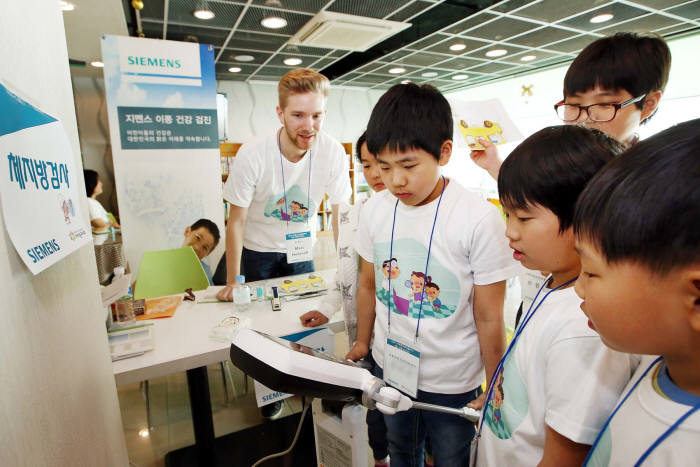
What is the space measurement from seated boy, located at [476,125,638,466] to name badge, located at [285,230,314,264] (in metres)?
1.40

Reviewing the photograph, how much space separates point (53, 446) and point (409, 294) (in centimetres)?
82

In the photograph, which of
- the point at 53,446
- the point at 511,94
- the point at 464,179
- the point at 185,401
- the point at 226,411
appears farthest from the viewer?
the point at 464,179

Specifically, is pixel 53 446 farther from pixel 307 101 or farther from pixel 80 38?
pixel 80 38

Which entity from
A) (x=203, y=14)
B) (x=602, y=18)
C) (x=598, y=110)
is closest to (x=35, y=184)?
(x=598, y=110)

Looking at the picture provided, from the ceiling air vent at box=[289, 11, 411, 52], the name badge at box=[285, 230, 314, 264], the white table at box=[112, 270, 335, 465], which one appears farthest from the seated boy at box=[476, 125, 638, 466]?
the ceiling air vent at box=[289, 11, 411, 52]

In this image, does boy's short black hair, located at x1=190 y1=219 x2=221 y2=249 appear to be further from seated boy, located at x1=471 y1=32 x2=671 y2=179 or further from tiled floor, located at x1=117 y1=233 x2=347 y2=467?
seated boy, located at x1=471 y1=32 x2=671 y2=179

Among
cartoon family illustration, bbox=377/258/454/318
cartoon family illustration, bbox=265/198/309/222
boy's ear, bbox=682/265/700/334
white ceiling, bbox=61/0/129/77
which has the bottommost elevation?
cartoon family illustration, bbox=377/258/454/318

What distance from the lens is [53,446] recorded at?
558 mm

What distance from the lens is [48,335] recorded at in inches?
23.0

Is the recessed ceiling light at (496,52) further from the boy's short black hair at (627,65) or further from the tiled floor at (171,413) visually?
the tiled floor at (171,413)

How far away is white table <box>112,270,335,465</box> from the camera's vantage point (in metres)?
1.23

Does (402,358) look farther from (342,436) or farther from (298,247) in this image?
(298,247)

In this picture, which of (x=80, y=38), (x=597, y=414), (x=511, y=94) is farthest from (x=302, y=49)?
(x=597, y=414)

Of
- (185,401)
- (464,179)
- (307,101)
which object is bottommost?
(185,401)
